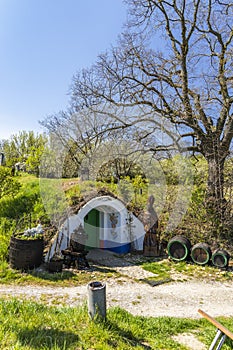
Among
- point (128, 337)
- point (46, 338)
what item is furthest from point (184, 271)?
point (46, 338)

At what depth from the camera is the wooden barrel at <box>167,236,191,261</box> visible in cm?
703

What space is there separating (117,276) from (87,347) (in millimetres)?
3410

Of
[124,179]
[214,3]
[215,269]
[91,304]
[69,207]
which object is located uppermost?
[214,3]

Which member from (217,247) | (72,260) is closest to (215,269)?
(217,247)

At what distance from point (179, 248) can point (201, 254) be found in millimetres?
594

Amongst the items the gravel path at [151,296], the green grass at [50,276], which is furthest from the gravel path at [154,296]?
the green grass at [50,276]

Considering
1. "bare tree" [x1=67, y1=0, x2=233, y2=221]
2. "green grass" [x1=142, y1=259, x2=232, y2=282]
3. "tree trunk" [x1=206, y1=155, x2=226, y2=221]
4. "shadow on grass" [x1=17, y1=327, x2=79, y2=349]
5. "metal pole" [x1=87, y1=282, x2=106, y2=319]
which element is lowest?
"green grass" [x1=142, y1=259, x2=232, y2=282]

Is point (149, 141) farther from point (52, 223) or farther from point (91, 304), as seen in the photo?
point (91, 304)

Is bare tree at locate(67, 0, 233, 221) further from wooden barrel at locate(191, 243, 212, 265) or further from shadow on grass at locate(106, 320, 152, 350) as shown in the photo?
shadow on grass at locate(106, 320, 152, 350)

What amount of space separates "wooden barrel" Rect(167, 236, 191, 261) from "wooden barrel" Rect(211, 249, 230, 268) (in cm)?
70

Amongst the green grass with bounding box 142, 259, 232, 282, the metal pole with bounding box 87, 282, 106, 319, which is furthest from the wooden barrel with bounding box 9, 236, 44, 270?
the metal pole with bounding box 87, 282, 106, 319

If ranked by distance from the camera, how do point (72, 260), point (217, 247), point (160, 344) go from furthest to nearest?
point (217, 247), point (72, 260), point (160, 344)

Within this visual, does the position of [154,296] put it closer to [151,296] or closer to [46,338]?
[151,296]

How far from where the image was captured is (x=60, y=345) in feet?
8.17
